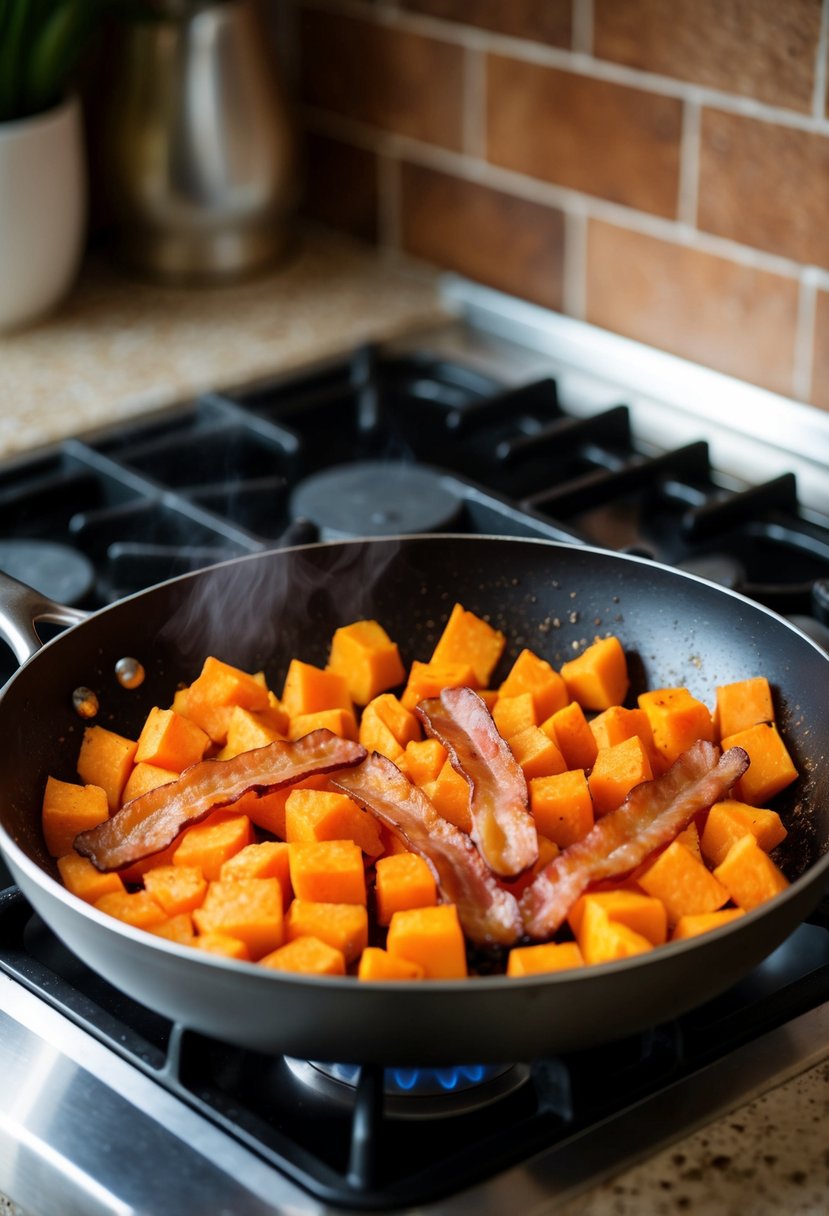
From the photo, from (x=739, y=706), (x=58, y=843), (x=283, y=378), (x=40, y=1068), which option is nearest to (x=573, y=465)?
(x=283, y=378)

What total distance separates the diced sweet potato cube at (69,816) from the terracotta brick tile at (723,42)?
822mm

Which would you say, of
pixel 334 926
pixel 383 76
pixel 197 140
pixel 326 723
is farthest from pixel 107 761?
pixel 383 76

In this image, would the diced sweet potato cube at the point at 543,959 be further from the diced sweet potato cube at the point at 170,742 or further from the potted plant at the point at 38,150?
the potted plant at the point at 38,150

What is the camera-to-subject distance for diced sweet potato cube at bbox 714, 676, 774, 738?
0.96 metres

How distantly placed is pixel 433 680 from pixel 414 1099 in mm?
318

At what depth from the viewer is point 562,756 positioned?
97 centimetres

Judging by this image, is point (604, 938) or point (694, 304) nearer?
point (604, 938)

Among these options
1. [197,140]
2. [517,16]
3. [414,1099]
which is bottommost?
[414,1099]

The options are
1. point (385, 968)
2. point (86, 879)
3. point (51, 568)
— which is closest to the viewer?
point (385, 968)

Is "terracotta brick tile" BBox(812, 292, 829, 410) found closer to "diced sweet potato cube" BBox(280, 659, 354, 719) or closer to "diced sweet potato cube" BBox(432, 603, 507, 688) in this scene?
"diced sweet potato cube" BBox(432, 603, 507, 688)

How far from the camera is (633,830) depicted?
0.83 m

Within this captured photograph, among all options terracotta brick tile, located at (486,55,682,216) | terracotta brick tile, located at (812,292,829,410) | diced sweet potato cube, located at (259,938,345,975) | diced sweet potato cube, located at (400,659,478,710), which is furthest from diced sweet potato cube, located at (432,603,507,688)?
terracotta brick tile, located at (486,55,682,216)

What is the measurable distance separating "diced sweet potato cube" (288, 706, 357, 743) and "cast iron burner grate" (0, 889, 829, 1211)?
21 centimetres

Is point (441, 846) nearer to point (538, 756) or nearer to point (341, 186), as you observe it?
point (538, 756)
